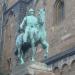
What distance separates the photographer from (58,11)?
17.4 meters

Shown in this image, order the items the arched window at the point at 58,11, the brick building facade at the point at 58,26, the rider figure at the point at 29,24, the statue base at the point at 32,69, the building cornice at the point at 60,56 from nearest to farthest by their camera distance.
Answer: the statue base at the point at 32,69, the rider figure at the point at 29,24, the building cornice at the point at 60,56, the brick building facade at the point at 58,26, the arched window at the point at 58,11

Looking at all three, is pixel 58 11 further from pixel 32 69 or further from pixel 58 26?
pixel 32 69

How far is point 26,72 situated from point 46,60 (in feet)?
19.3

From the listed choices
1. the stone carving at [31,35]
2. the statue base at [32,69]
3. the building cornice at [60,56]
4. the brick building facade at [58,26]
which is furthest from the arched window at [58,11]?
the statue base at [32,69]

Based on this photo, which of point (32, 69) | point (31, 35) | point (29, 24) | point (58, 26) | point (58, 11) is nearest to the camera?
point (32, 69)

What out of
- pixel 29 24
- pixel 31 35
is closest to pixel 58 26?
pixel 29 24

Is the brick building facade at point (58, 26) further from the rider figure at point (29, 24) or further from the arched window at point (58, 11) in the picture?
the rider figure at point (29, 24)

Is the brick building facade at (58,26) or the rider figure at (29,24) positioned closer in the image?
the rider figure at (29,24)

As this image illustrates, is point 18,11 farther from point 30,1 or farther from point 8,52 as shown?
point 8,52

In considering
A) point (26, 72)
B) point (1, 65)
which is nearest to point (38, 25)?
point (26, 72)

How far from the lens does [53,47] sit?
16.6m

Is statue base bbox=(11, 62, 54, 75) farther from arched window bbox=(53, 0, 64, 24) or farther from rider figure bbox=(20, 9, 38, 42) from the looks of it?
arched window bbox=(53, 0, 64, 24)

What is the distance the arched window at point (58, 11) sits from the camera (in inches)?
671

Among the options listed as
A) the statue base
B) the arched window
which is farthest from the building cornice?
the statue base
